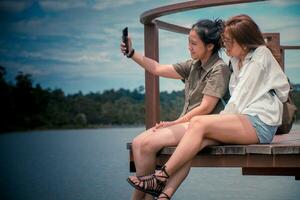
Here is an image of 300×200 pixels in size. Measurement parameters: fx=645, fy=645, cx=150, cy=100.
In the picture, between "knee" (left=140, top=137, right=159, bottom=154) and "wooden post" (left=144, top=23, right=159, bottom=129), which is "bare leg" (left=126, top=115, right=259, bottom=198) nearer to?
"knee" (left=140, top=137, right=159, bottom=154)

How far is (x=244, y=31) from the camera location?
2.25m

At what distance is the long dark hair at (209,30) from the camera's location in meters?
2.38

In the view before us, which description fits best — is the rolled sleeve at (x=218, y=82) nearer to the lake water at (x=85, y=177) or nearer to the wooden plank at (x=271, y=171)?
the wooden plank at (x=271, y=171)

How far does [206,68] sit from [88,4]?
2926 cm

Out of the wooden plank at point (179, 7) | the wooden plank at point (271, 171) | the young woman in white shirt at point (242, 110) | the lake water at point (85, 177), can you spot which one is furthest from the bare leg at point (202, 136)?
the lake water at point (85, 177)

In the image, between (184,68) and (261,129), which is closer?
(261,129)

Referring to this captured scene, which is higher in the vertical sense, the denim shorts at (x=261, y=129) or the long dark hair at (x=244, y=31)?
the long dark hair at (x=244, y=31)

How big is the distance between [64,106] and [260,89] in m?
23.4

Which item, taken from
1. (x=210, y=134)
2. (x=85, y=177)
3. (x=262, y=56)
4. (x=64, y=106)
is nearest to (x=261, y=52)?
(x=262, y=56)

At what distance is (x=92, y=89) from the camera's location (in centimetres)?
2600

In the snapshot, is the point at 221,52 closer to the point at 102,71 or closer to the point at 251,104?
the point at 251,104

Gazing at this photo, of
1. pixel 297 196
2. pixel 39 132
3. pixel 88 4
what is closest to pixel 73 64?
pixel 39 132

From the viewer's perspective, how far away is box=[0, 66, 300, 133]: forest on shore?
2453 cm

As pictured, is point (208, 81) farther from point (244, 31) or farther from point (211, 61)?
point (244, 31)
